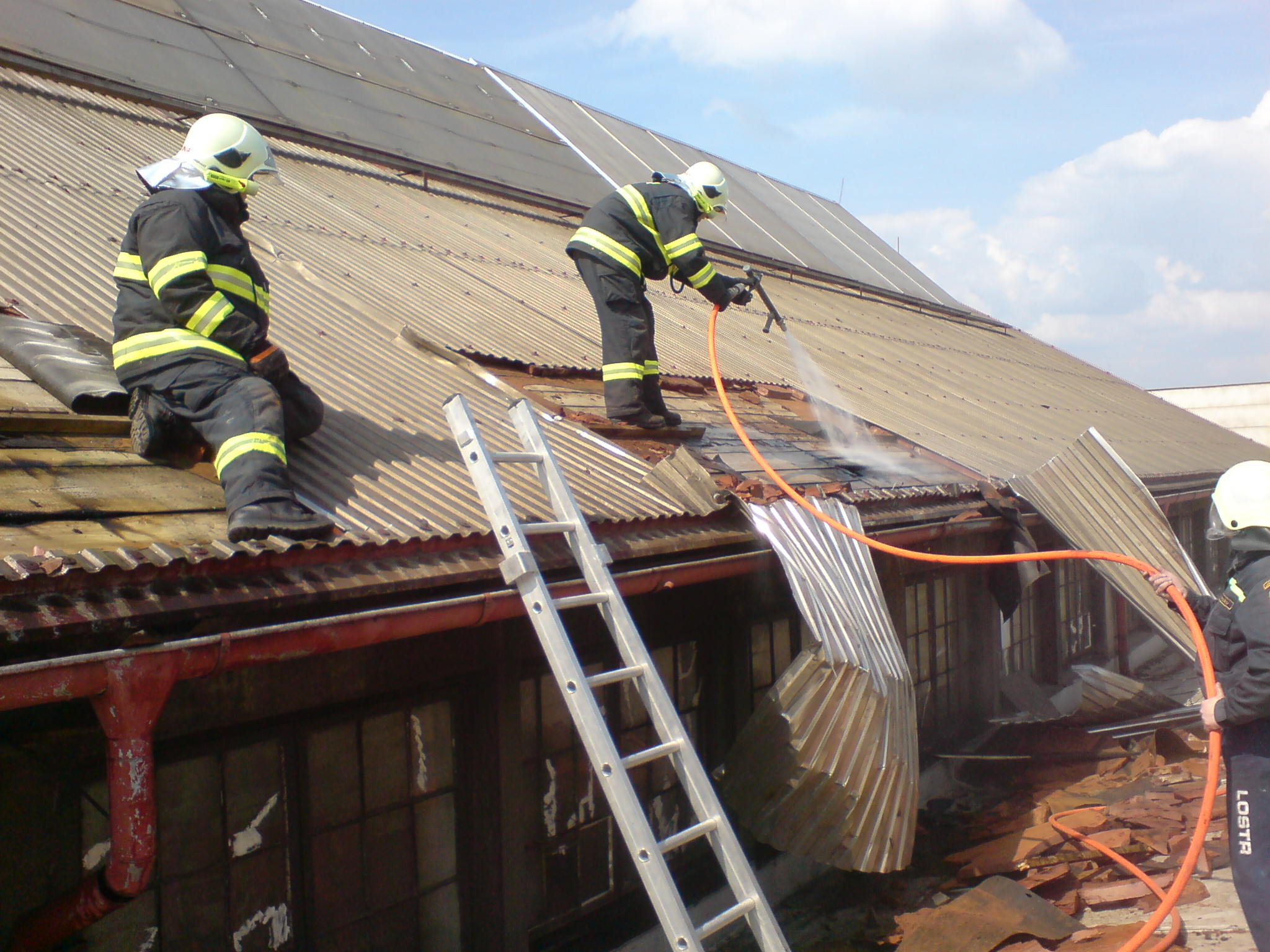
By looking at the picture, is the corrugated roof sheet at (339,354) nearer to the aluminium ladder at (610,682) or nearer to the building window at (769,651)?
the aluminium ladder at (610,682)

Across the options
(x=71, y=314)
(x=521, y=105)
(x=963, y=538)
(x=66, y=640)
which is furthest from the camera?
(x=521, y=105)

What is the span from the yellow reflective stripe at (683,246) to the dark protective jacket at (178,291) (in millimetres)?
2514

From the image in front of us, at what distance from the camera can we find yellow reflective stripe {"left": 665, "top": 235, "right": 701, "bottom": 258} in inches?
207

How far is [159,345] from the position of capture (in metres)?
3.25

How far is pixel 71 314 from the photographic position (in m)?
4.09

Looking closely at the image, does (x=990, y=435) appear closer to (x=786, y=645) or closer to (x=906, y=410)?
(x=906, y=410)

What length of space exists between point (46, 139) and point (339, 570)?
4.89 meters

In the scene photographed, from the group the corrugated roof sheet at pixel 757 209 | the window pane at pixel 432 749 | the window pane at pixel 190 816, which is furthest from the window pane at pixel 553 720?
the corrugated roof sheet at pixel 757 209

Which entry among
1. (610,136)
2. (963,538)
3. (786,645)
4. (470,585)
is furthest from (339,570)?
(610,136)

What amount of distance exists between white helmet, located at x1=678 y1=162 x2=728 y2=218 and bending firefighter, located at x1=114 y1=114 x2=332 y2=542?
8.80 ft

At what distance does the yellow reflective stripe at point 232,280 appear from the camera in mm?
3391

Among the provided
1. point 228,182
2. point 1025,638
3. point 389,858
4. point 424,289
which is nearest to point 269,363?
point 228,182

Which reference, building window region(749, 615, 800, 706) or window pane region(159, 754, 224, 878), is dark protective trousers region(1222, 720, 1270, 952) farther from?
window pane region(159, 754, 224, 878)

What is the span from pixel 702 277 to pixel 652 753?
3.00m
